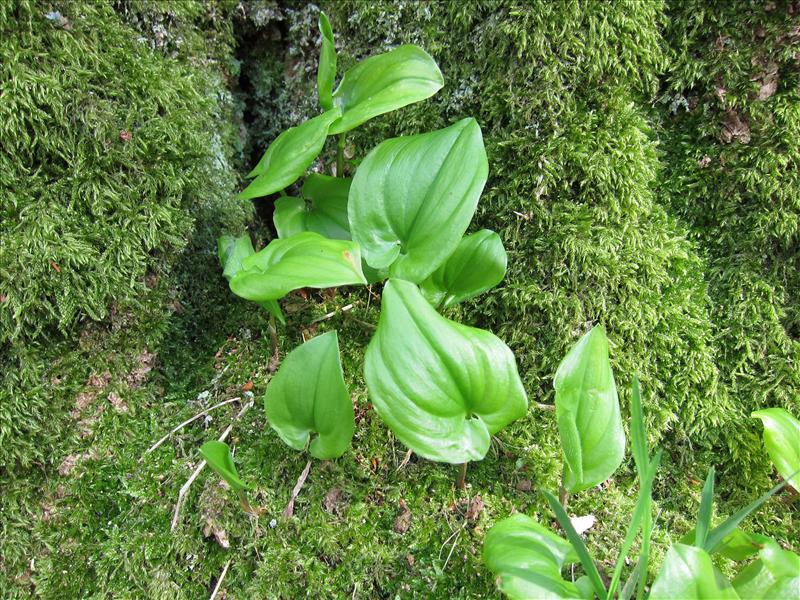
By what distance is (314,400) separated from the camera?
1.20 m

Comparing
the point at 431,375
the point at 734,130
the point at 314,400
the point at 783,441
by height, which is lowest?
the point at 783,441

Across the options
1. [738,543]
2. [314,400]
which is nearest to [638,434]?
[738,543]

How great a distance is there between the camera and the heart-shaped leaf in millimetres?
1346

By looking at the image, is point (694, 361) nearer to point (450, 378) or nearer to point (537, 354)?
point (537, 354)

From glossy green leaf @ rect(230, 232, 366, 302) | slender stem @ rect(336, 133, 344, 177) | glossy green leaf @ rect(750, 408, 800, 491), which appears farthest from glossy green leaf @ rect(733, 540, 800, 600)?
slender stem @ rect(336, 133, 344, 177)

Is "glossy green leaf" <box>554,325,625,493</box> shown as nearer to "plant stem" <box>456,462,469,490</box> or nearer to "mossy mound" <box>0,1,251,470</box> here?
"plant stem" <box>456,462,469,490</box>

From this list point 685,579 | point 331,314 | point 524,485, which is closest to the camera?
point 685,579

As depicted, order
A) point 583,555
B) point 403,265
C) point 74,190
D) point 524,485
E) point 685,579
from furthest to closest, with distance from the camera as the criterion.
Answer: point 74,190 < point 524,485 < point 403,265 < point 583,555 < point 685,579

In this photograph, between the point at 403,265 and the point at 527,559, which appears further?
the point at 403,265

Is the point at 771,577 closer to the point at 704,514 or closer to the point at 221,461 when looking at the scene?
the point at 704,514

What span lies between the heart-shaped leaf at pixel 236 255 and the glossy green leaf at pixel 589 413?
722 mm

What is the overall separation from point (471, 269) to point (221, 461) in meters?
0.71

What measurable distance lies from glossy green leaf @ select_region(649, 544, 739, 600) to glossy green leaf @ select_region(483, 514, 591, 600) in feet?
0.51

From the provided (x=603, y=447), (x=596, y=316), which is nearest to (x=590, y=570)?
(x=603, y=447)
